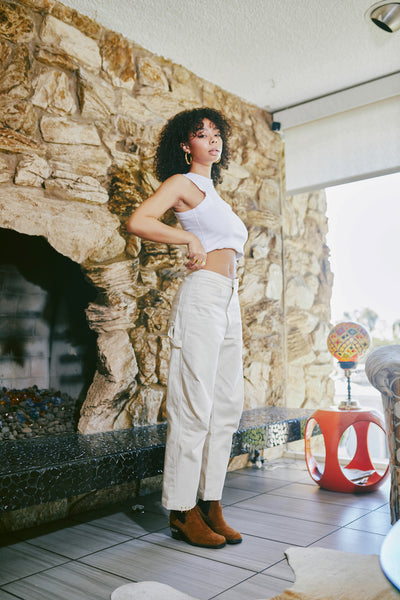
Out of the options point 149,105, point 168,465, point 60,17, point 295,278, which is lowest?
point 168,465

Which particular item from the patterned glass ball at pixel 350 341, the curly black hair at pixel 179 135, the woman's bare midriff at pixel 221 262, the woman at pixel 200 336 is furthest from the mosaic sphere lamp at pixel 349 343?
the curly black hair at pixel 179 135

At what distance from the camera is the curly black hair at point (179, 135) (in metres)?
2.16

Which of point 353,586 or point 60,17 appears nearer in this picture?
point 353,586

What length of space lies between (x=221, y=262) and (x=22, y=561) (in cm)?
132

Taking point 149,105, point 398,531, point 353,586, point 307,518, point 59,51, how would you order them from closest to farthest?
point 398,531 → point 353,586 → point 307,518 → point 59,51 → point 149,105

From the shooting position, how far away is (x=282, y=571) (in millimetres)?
1799

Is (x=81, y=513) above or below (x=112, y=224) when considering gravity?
below

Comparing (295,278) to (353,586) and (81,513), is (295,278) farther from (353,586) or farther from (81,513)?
(353,586)

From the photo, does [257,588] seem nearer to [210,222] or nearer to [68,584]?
[68,584]

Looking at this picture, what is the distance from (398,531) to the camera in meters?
0.96

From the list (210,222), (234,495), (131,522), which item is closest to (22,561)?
(131,522)

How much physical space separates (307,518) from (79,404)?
4.04ft

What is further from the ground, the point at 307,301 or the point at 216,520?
the point at 307,301

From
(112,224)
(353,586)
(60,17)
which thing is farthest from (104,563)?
(60,17)
